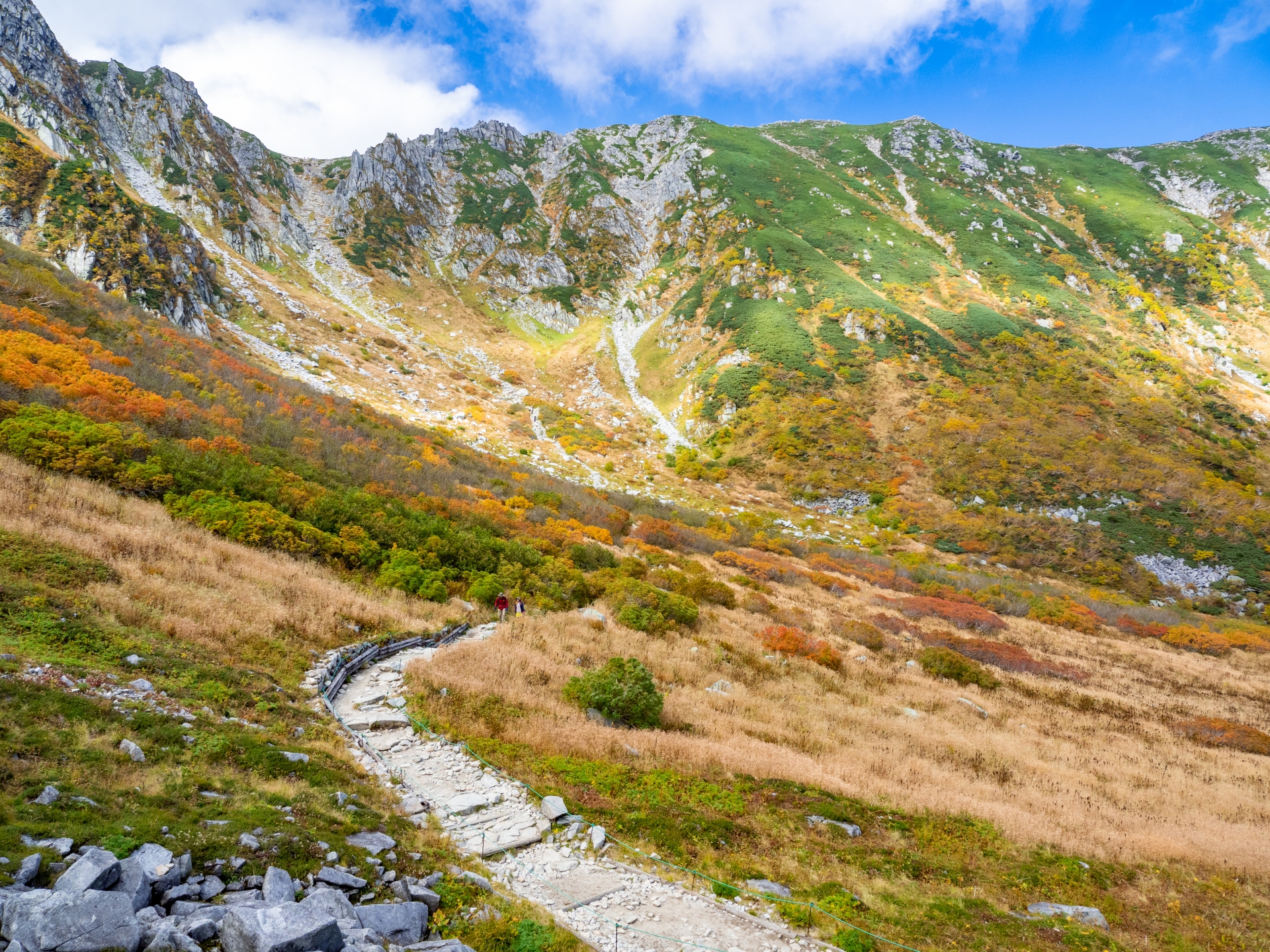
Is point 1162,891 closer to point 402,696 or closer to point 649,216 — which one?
point 402,696

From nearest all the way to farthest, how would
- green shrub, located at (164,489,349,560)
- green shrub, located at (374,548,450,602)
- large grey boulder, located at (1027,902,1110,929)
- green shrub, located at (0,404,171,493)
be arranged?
large grey boulder, located at (1027,902,1110,929), green shrub, located at (0,404,171,493), green shrub, located at (164,489,349,560), green shrub, located at (374,548,450,602)

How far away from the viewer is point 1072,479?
51188 millimetres

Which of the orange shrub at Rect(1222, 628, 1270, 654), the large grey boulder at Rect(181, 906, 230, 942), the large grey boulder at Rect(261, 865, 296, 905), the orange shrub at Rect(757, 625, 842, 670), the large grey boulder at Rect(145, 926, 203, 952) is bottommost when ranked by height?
the orange shrub at Rect(757, 625, 842, 670)

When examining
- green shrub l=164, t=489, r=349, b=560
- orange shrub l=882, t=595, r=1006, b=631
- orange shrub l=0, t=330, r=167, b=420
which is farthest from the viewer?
orange shrub l=882, t=595, r=1006, b=631

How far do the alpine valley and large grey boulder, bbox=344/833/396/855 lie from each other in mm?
144

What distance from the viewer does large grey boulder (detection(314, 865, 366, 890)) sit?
16.5 feet

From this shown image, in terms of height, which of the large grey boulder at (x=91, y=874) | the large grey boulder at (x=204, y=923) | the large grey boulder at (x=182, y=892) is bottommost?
the large grey boulder at (x=182, y=892)

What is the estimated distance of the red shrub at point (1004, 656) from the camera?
76.9ft

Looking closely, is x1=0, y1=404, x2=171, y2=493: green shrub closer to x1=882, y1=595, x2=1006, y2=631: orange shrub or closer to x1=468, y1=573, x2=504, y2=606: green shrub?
x1=468, y1=573, x2=504, y2=606: green shrub

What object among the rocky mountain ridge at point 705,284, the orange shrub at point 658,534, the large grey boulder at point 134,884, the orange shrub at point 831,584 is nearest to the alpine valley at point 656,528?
the large grey boulder at point 134,884

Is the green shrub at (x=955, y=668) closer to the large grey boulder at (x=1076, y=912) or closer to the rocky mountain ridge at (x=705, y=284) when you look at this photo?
the large grey boulder at (x=1076, y=912)

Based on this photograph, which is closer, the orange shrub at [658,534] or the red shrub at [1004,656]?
the red shrub at [1004,656]

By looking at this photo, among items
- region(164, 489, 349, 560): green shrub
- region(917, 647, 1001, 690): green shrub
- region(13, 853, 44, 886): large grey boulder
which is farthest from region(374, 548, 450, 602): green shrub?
region(917, 647, 1001, 690): green shrub

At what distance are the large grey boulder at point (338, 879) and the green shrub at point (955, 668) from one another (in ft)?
71.3
